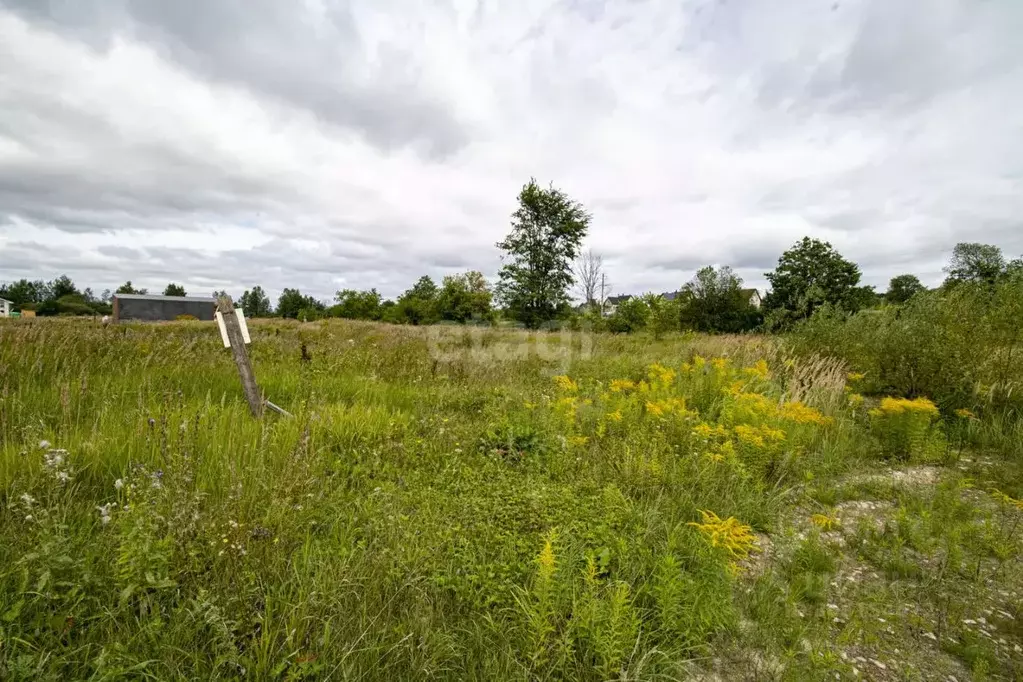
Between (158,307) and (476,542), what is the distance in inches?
1926

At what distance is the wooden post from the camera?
14.0 ft

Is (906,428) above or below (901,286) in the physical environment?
below

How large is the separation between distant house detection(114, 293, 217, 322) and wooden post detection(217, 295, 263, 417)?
1557 inches

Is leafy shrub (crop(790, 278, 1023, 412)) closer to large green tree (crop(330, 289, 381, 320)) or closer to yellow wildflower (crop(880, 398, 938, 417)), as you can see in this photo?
yellow wildflower (crop(880, 398, 938, 417))

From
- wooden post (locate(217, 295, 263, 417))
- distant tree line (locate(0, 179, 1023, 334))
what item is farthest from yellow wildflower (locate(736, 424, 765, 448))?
distant tree line (locate(0, 179, 1023, 334))

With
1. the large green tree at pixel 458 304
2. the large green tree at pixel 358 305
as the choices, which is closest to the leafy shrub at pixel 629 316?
the large green tree at pixel 458 304

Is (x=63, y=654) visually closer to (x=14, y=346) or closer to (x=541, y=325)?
(x=14, y=346)

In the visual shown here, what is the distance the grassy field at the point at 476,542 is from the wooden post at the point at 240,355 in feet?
0.77

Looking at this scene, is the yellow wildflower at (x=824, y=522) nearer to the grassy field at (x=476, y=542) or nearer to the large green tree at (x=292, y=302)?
the grassy field at (x=476, y=542)

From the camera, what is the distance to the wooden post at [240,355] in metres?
4.27

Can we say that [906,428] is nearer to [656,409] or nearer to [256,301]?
[656,409]

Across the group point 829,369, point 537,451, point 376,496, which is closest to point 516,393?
point 537,451

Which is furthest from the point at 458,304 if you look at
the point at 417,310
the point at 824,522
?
the point at 824,522

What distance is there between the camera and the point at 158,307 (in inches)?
1547
